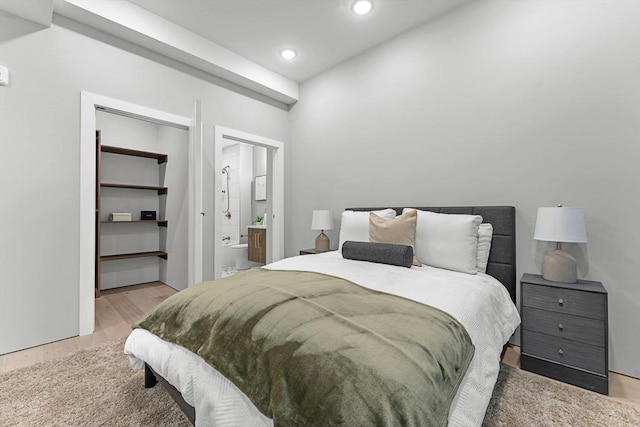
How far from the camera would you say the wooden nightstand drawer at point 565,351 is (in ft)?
5.64

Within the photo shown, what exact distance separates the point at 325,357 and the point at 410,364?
0.26 metres

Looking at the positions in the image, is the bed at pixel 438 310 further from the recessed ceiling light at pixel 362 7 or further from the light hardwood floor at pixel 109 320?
the recessed ceiling light at pixel 362 7

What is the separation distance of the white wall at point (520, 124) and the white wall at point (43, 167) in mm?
2589

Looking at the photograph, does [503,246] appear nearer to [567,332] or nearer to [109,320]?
[567,332]

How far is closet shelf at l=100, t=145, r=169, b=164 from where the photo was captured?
3.90m

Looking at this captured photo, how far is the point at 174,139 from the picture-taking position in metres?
4.22

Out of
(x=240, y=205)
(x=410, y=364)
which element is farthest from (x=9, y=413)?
(x=240, y=205)

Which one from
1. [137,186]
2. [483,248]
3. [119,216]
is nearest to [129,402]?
[483,248]

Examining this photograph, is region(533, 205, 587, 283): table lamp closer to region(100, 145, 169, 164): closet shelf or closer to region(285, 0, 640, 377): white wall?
region(285, 0, 640, 377): white wall

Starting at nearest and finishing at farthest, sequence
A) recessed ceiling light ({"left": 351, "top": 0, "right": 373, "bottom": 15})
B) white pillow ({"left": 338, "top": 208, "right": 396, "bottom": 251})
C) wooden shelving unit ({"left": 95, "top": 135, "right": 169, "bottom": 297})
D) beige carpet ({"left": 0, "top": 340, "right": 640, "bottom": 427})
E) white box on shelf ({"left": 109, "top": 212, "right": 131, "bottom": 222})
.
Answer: beige carpet ({"left": 0, "top": 340, "right": 640, "bottom": 427}) → recessed ceiling light ({"left": 351, "top": 0, "right": 373, "bottom": 15}) → white pillow ({"left": 338, "top": 208, "right": 396, "bottom": 251}) → wooden shelving unit ({"left": 95, "top": 135, "right": 169, "bottom": 297}) → white box on shelf ({"left": 109, "top": 212, "right": 131, "bottom": 222})

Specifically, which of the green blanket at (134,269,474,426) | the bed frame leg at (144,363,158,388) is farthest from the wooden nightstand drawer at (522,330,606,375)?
the bed frame leg at (144,363,158,388)

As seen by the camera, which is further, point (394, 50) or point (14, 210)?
point (394, 50)

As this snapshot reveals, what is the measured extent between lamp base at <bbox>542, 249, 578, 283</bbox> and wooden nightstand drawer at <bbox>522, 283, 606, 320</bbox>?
132 mm

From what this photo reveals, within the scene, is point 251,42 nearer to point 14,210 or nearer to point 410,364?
point 14,210
